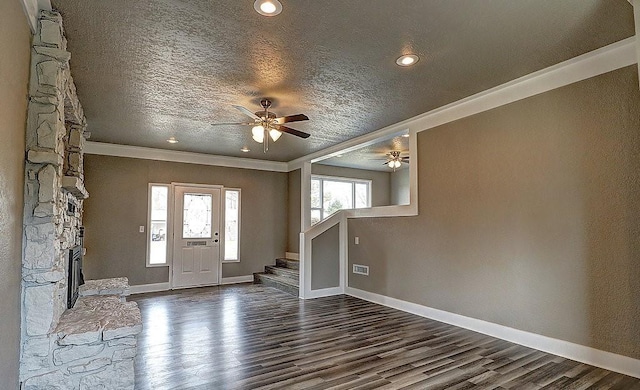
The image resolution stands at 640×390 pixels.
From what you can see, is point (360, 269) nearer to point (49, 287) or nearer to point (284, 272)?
point (284, 272)

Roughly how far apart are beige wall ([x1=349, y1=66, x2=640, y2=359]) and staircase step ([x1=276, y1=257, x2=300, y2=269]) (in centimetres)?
306

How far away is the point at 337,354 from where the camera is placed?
3.51 metres

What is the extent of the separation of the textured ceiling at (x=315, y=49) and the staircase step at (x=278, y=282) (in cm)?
322

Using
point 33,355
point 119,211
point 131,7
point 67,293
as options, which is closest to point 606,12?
point 131,7

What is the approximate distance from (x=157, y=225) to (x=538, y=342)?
253 inches

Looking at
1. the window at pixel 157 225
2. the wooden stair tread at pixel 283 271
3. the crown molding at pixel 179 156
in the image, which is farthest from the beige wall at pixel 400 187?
the window at pixel 157 225

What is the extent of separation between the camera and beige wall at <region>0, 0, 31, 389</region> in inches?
75.5

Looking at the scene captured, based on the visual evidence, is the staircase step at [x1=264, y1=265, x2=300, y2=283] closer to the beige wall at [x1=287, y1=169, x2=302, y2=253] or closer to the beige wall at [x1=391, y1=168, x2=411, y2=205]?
the beige wall at [x1=287, y1=169, x2=302, y2=253]

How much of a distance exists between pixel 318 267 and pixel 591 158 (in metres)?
4.18

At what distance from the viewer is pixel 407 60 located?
10.8 feet

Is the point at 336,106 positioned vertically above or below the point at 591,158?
above

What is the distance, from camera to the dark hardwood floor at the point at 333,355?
2.88 m

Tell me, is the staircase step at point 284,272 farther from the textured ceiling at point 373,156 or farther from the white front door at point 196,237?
the textured ceiling at point 373,156

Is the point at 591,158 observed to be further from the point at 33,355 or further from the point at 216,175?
the point at 216,175
